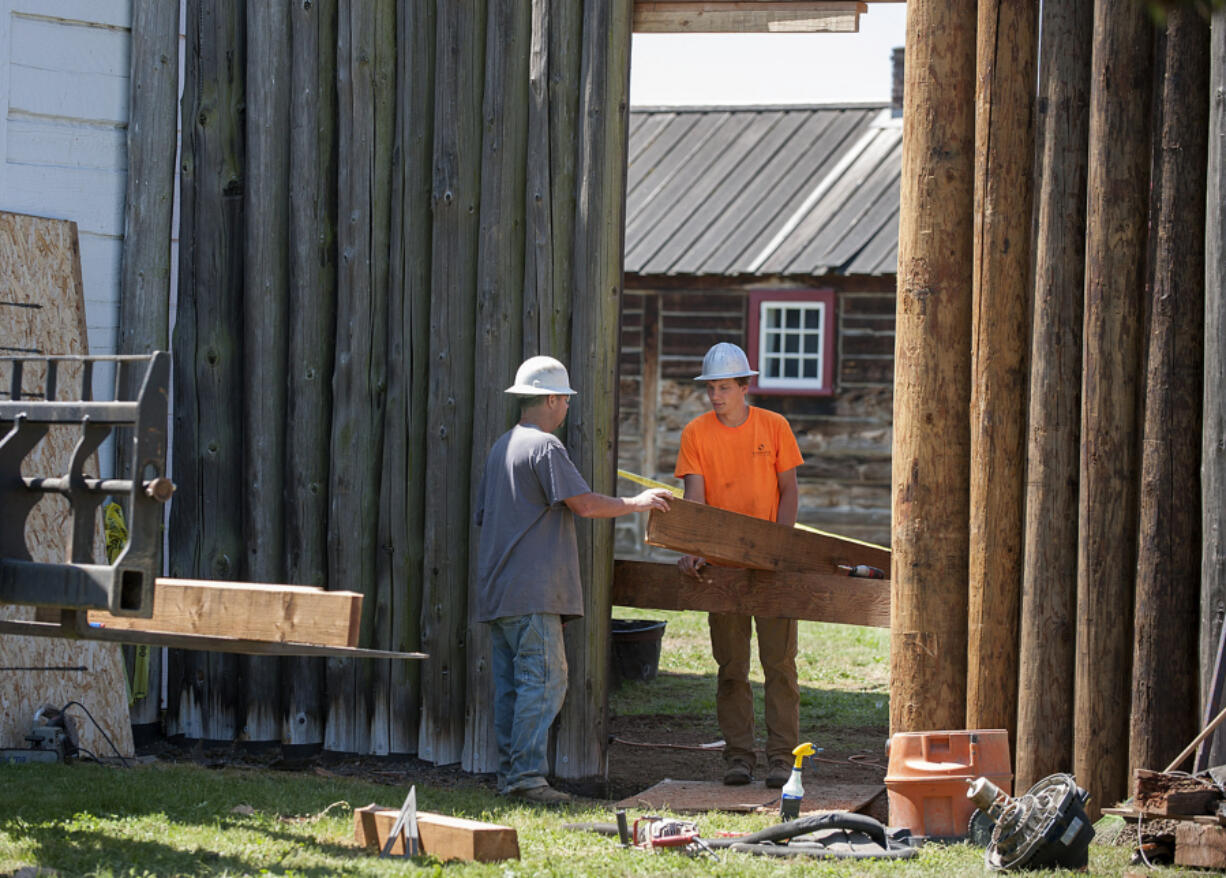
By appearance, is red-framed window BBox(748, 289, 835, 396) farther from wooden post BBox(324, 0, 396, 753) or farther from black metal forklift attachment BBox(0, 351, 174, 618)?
black metal forklift attachment BBox(0, 351, 174, 618)

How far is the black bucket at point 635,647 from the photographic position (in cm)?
1048

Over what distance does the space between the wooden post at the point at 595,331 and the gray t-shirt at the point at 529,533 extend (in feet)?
1.05

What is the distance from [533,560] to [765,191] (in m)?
14.9

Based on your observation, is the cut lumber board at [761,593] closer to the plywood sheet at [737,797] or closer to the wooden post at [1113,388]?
the plywood sheet at [737,797]

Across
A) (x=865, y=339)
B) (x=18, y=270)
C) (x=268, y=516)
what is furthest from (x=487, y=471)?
(x=865, y=339)

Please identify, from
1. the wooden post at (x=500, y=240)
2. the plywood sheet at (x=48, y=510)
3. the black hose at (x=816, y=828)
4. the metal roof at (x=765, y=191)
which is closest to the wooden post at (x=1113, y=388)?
the black hose at (x=816, y=828)

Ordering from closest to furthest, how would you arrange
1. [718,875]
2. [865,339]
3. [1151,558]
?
[718,875], [1151,558], [865,339]

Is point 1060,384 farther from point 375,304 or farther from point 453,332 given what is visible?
point 375,304

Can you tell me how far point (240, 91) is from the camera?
7.85m

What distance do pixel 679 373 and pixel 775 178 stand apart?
300cm

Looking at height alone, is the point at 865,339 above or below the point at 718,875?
above

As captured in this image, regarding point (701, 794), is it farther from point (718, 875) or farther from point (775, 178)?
point (775, 178)

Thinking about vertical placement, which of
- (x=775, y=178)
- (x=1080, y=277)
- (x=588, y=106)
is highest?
(x=775, y=178)

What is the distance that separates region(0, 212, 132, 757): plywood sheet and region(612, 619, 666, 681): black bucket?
3.97 metres
